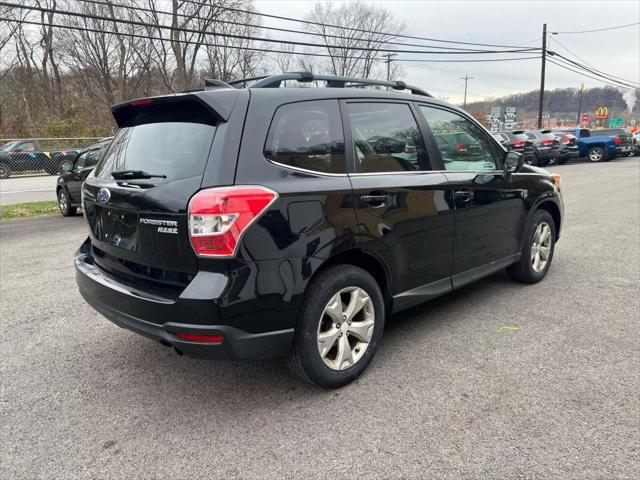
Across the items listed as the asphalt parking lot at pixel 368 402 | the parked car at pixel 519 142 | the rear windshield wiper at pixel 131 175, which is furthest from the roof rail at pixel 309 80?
the parked car at pixel 519 142

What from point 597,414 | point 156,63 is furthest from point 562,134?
point 156,63

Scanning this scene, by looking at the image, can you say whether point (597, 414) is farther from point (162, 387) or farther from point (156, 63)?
point (156, 63)

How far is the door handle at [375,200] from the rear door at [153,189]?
942 mm

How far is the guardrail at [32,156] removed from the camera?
20656mm

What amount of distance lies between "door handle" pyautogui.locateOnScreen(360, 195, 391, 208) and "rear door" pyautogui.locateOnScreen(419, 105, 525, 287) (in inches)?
31.4

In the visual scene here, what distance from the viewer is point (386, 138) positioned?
3303 millimetres

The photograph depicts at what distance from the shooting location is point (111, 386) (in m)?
3.08

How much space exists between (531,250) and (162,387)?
11.9 feet

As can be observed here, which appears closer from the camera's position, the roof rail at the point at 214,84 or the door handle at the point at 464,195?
the roof rail at the point at 214,84

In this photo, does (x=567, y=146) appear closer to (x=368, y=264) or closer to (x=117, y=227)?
(x=368, y=264)

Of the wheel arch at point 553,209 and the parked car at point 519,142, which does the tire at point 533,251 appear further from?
the parked car at point 519,142

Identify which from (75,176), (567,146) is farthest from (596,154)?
(75,176)

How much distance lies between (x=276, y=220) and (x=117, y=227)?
3.52 feet

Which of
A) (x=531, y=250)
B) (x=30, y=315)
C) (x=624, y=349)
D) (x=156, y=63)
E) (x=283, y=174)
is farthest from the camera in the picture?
(x=156, y=63)
